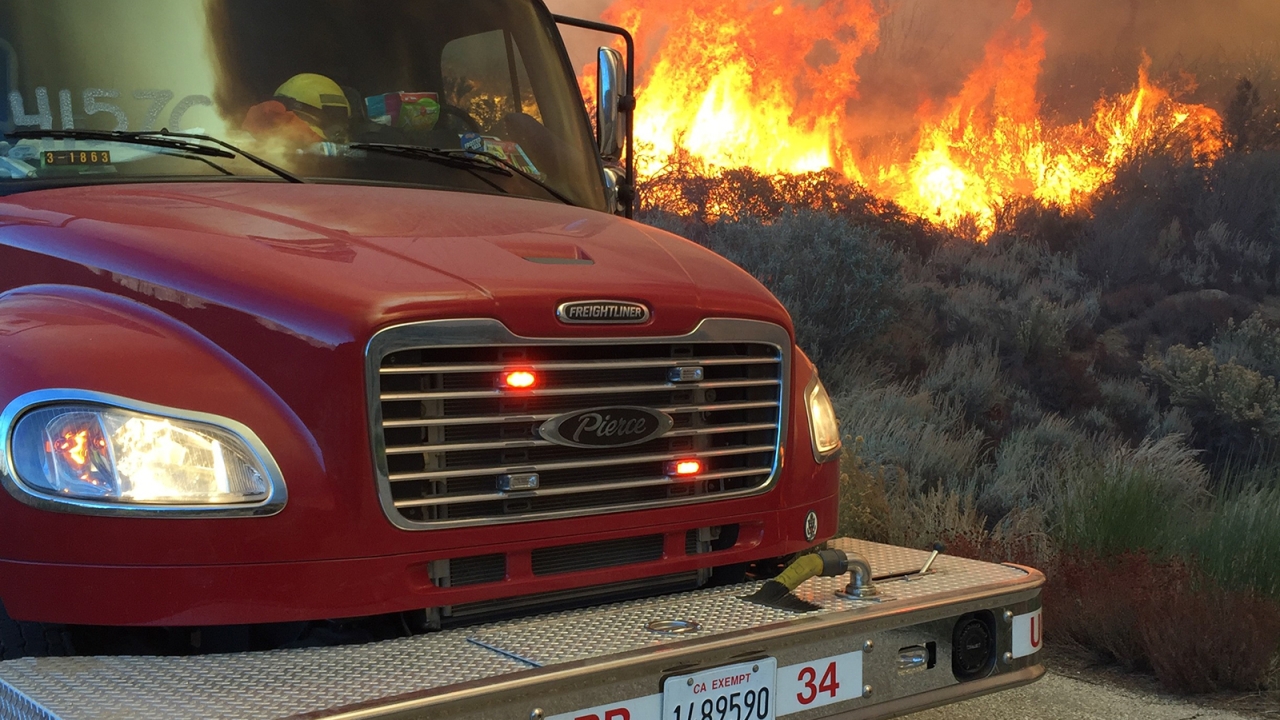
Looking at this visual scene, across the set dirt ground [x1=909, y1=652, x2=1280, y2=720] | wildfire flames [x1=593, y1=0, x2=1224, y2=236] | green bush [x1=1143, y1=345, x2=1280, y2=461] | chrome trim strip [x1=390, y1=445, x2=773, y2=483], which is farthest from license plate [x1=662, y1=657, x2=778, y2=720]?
wildfire flames [x1=593, y1=0, x2=1224, y2=236]

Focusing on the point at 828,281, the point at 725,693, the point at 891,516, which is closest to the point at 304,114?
the point at 725,693

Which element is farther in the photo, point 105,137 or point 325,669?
point 105,137

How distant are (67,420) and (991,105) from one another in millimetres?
22611

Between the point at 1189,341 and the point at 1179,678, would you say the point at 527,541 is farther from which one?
the point at 1189,341

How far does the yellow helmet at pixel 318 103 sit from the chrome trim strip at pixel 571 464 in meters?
1.43

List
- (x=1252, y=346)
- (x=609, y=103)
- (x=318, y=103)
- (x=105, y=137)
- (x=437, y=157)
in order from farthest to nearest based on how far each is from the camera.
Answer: (x=1252, y=346), (x=609, y=103), (x=437, y=157), (x=318, y=103), (x=105, y=137)

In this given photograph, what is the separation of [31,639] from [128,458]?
0.48 metres

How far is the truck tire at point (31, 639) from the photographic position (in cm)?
282

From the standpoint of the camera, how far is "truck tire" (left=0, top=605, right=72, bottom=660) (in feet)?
9.25

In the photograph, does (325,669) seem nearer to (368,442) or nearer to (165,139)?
(368,442)

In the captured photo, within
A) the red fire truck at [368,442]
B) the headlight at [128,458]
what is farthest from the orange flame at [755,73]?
the headlight at [128,458]

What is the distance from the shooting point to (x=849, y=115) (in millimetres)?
24359

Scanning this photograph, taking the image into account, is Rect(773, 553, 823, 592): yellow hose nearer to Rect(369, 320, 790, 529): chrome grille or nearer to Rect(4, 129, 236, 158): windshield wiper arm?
Rect(369, 320, 790, 529): chrome grille

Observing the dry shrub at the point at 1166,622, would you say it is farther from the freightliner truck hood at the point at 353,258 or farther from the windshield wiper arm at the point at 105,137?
the windshield wiper arm at the point at 105,137
